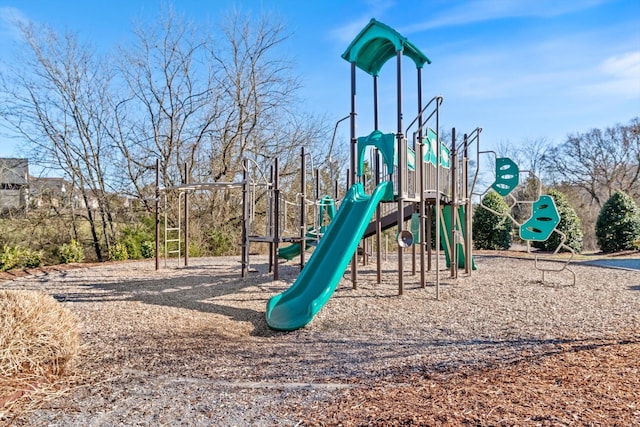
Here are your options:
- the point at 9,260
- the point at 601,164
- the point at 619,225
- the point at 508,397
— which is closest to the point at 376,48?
the point at 508,397

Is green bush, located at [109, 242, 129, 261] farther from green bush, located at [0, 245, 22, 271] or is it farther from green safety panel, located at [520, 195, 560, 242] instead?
green safety panel, located at [520, 195, 560, 242]

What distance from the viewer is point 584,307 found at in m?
6.39

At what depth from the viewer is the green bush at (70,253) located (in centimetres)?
1309

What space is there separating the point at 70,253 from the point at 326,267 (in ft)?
33.2

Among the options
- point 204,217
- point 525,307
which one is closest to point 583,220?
point 204,217

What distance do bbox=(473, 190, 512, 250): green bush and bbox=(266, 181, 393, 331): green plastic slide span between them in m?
11.1

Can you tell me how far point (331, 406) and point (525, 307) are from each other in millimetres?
4416

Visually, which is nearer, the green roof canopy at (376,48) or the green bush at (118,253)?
the green roof canopy at (376,48)

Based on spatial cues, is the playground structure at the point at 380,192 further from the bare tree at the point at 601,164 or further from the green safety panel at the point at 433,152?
the bare tree at the point at 601,164

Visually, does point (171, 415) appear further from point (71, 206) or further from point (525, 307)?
point (71, 206)

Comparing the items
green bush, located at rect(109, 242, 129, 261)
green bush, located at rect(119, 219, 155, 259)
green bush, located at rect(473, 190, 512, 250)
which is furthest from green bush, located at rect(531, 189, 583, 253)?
green bush, located at rect(109, 242, 129, 261)

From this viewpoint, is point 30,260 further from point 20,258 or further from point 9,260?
point 9,260

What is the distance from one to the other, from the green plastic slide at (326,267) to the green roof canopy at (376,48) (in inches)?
90.3

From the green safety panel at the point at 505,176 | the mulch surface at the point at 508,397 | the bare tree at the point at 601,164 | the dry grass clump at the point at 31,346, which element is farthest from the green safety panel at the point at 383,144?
the bare tree at the point at 601,164
